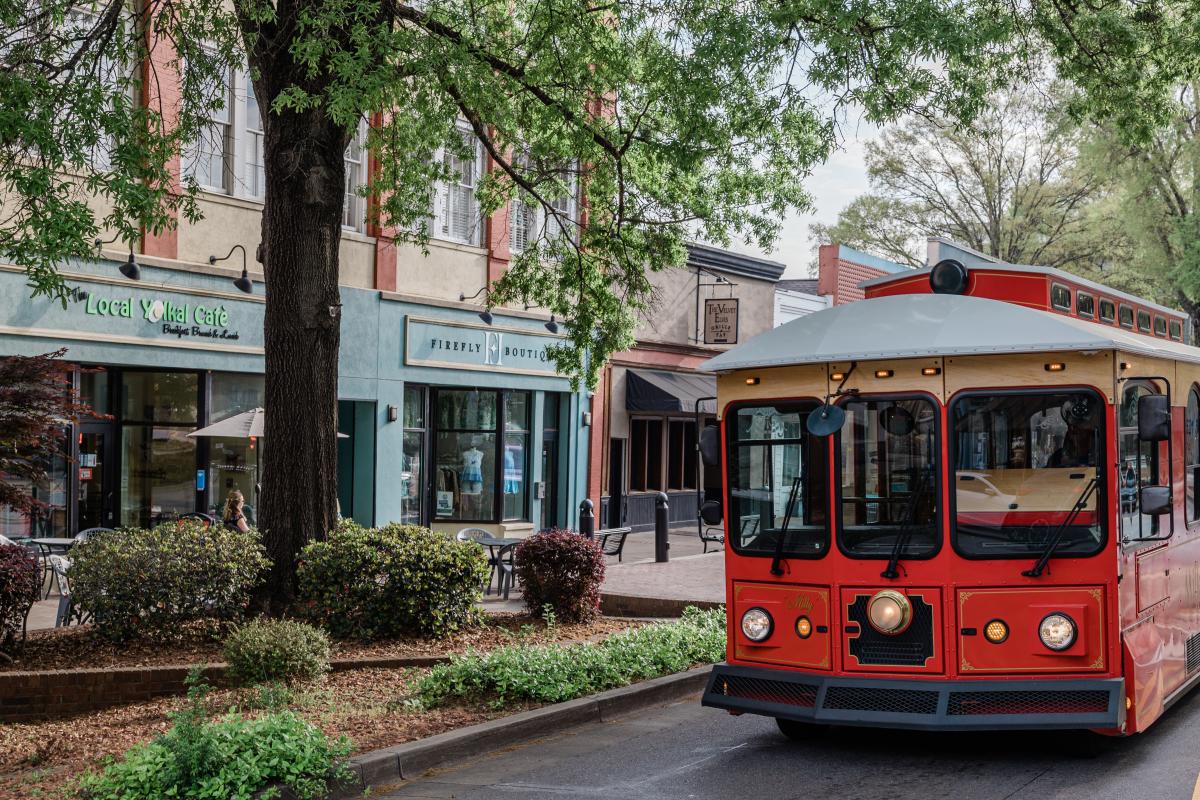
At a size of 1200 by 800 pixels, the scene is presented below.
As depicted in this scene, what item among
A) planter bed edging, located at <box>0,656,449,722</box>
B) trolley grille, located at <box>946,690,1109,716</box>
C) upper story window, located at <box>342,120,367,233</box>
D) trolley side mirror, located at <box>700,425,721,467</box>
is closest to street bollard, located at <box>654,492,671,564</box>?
upper story window, located at <box>342,120,367,233</box>

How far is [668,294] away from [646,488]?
14.9ft

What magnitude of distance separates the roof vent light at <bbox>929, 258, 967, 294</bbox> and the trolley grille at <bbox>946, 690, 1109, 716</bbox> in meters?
2.62

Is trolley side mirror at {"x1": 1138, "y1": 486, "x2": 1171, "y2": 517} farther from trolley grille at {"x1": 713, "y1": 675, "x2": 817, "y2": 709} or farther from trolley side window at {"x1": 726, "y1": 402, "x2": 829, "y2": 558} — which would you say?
trolley grille at {"x1": 713, "y1": 675, "x2": 817, "y2": 709}

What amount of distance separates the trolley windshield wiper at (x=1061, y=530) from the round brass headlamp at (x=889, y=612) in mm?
709

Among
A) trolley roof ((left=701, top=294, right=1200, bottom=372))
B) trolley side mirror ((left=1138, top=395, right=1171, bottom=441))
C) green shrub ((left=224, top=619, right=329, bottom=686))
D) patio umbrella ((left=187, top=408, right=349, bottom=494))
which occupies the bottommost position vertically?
green shrub ((left=224, top=619, right=329, bottom=686))

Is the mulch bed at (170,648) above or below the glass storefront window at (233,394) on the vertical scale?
below

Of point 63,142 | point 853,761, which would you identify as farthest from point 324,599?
point 853,761

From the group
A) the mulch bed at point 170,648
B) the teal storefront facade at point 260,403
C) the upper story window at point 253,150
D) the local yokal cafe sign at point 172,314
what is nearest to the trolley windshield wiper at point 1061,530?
the mulch bed at point 170,648

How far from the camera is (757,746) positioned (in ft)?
27.4

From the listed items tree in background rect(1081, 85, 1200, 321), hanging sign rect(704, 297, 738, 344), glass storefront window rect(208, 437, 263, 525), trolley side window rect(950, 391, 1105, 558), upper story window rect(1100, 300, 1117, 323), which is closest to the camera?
trolley side window rect(950, 391, 1105, 558)

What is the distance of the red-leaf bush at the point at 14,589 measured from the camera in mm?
10281

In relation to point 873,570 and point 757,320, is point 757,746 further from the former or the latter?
point 757,320

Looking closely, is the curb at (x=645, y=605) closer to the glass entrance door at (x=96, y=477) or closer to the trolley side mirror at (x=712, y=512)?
the trolley side mirror at (x=712, y=512)

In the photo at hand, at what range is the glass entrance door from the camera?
54.4 ft
